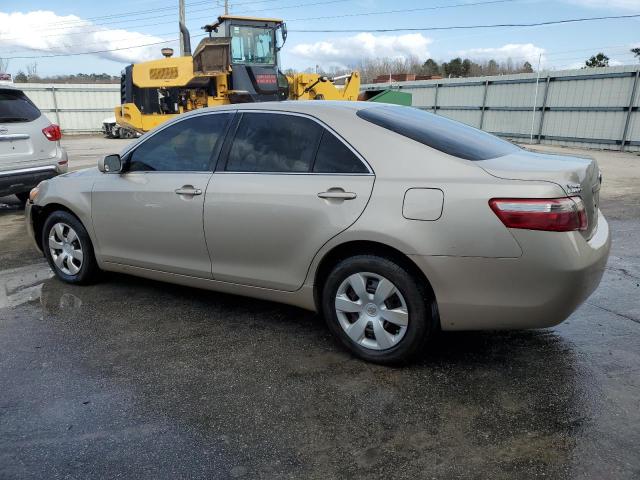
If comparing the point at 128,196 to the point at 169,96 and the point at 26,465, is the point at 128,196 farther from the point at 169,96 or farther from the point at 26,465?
the point at 169,96

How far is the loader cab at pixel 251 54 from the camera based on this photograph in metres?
12.9

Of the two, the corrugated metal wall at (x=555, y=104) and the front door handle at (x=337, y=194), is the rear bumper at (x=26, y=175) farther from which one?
the corrugated metal wall at (x=555, y=104)

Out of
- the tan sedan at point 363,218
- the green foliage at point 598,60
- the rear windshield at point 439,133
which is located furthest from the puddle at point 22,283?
the green foliage at point 598,60

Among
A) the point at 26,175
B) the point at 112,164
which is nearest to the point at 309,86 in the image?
the point at 26,175

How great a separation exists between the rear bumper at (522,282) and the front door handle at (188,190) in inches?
67.0

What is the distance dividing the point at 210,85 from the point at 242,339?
1111 cm

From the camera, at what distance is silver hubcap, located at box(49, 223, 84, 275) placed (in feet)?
15.5

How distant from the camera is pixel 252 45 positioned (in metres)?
13.3

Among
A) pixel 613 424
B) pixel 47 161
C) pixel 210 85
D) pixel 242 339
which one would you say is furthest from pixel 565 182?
pixel 210 85

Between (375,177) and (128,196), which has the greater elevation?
(375,177)

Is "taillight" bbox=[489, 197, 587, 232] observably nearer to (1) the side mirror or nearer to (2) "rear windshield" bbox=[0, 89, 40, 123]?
(1) the side mirror

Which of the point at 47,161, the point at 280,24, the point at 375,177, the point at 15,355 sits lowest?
the point at 15,355

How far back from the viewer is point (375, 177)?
3.15 metres

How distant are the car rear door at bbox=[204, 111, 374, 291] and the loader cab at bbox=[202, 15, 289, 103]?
9557 mm
